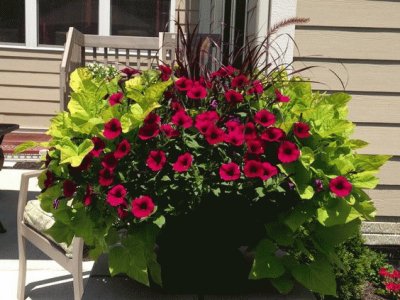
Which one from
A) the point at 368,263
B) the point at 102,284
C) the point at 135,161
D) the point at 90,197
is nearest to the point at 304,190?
the point at 135,161

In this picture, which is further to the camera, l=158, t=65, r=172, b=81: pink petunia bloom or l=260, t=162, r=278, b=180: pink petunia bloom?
l=158, t=65, r=172, b=81: pink petunia bloom

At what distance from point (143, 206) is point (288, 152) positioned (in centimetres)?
39

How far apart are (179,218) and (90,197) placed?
0.24 meters

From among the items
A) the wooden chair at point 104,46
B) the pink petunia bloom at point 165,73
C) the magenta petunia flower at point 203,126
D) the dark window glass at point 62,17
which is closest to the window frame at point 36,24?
the dark window glass at point 62,17

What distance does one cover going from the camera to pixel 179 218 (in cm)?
143

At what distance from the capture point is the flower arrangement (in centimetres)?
137

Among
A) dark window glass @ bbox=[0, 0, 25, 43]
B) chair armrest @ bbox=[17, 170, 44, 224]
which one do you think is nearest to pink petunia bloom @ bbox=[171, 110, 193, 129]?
chair armrest @ bbox=[17, 170, 44, 224]

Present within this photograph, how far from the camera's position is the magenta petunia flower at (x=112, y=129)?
1.35 m

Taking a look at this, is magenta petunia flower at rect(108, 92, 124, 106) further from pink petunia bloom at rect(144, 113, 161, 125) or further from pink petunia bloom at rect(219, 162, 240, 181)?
pink petunia bloom at rect(219, 162, 240, 181)

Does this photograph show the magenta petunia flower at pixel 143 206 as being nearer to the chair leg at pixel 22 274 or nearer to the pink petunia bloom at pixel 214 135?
the pink petunia bloom at pixel 214 135

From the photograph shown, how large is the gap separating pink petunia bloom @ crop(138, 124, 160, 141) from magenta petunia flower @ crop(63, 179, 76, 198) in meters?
0.23

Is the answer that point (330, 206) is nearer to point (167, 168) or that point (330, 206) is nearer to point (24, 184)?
point (167, 168)

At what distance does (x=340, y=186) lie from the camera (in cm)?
134

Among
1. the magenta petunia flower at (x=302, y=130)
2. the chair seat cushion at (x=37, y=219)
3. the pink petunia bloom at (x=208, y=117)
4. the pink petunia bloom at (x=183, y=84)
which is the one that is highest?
the pink petunia bloom at (x=183, y=84)
